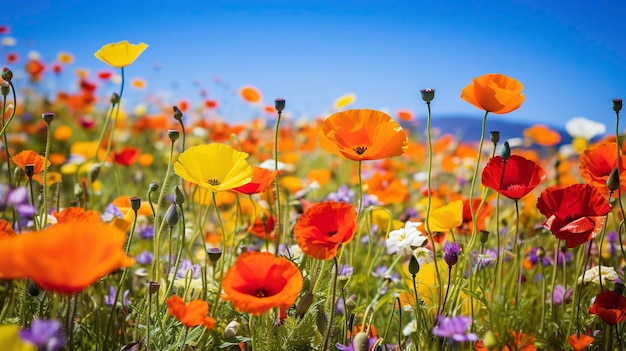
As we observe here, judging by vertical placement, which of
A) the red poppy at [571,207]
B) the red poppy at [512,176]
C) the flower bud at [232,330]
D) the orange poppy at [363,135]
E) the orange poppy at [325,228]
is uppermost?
the orange poppy at [363,135]

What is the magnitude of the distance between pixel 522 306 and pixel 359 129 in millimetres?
633

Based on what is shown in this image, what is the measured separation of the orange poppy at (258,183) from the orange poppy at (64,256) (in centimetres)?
51

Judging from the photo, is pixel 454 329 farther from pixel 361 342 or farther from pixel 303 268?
pixel 303 268

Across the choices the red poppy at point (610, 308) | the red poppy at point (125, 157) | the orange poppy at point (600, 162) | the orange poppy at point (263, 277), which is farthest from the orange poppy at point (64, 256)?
the red poppy at point (125, 157)

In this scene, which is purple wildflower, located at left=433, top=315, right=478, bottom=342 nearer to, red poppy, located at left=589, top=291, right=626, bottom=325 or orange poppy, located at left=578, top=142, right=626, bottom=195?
red poppy, located at left=589, top=291, right=626, bottom=325

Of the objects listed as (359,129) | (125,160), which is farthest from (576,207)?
(125,160)

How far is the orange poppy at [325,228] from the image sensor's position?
0.86 m

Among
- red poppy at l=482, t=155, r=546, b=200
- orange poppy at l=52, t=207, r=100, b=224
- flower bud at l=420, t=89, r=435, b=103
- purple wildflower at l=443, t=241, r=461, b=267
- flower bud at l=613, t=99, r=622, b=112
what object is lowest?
purple wildflower at l=443, t=241, r=461, b=267

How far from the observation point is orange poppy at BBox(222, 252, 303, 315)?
791mm

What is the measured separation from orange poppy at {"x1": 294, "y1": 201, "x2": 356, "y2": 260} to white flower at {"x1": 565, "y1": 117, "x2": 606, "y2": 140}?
1.59 meters

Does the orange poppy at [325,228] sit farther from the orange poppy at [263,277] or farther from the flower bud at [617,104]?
the flower bud at [617,104]

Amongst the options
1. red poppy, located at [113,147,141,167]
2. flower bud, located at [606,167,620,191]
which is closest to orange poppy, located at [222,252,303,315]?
flower bud, located at [606,167,620,191]

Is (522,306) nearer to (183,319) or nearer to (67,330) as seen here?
(183,319)

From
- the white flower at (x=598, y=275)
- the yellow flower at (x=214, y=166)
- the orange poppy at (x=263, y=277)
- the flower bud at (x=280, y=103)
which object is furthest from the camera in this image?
the white flower at (x=598, y=275)
